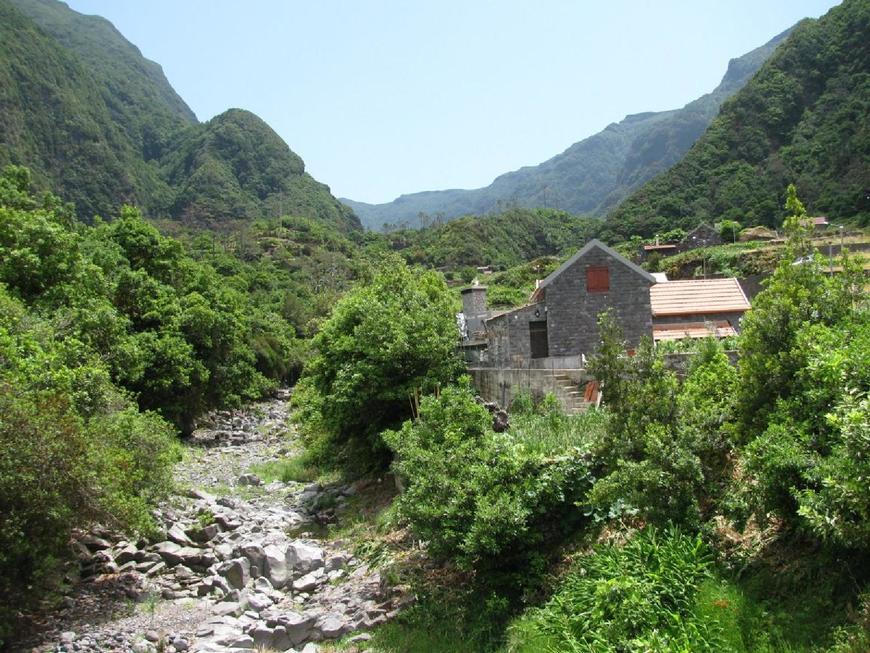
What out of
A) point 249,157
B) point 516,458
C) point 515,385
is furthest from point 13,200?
point 249,157

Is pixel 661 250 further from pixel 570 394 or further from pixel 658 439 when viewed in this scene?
pixel 658 439

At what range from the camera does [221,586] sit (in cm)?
1522

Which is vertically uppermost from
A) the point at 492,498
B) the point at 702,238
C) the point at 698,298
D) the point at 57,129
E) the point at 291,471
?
the point at 57,129

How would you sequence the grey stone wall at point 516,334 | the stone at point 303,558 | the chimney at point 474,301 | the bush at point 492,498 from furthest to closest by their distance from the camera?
1. the chimney at point 474,301
2. the grey stone wall at point 516,334
3. the stone at point 303,558
4. the bush at point 492,498

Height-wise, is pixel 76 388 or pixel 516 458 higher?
pixel 76 388

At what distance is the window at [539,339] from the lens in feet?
80.2

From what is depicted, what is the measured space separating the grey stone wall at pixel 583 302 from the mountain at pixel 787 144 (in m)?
53.0

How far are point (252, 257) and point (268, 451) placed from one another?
70.7 m

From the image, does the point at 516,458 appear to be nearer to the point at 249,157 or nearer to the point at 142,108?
the point at 249,157

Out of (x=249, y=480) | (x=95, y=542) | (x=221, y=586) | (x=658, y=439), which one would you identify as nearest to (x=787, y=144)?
(x=249, y=480)

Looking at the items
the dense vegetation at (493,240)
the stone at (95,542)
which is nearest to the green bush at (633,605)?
the stone at (95,542)

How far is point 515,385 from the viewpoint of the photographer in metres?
19.8

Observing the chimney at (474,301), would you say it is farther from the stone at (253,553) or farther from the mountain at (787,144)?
the mountain at (787,144)

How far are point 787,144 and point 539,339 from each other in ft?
251
